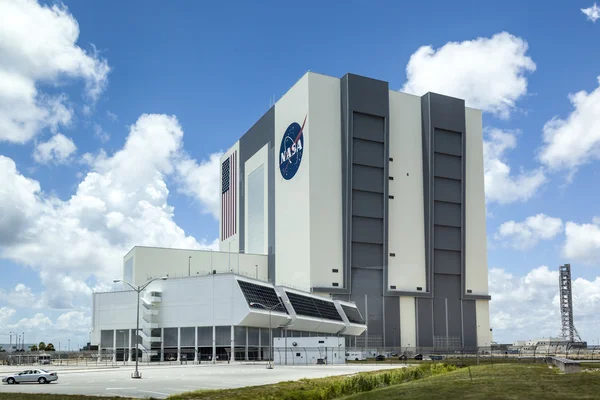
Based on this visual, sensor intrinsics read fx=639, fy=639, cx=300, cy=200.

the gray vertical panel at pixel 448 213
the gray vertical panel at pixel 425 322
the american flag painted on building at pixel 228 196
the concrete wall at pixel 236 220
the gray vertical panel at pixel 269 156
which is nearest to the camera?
the gray vertical panel at pixel 425 322

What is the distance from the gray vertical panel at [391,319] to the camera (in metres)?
129

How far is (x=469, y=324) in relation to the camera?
13900cm

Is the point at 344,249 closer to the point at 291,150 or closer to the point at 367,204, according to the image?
the point at 367,204

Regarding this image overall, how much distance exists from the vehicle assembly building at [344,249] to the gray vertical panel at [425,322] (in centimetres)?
27

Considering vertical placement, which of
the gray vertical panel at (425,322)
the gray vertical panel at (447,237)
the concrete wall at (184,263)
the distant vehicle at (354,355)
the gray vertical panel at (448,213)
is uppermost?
the gray vertical panel at (448,213)

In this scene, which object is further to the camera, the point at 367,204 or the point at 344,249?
the point at 367,204

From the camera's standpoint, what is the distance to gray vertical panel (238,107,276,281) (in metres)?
142

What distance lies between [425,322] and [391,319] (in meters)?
8.25

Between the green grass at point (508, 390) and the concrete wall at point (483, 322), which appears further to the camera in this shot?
the concrete wall at point (483, 322)

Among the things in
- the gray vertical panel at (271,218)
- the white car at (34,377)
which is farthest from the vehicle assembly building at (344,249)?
the white car at (34,377)

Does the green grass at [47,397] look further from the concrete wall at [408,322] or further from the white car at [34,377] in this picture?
the concrete wall at [408,322]

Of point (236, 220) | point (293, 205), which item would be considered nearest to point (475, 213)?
point (293, 205)

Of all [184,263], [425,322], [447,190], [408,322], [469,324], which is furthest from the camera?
[184,263]

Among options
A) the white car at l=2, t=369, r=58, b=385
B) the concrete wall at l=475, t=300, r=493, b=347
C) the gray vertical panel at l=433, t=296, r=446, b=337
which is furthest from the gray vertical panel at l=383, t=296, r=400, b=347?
the white car at l=2, t=369, r=58, b=385
